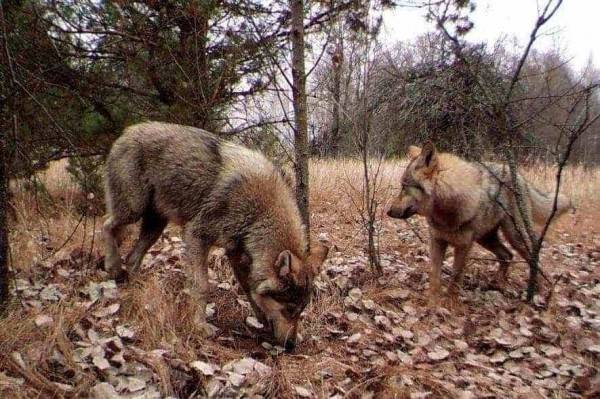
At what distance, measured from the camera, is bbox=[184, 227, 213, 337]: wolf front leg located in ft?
14.1

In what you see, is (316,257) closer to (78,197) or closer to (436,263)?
(436,263)

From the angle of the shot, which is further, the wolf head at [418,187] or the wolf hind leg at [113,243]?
the wolf head at [418,187]

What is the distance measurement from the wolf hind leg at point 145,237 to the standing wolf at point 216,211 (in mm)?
10

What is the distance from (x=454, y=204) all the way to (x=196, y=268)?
294 centimetres

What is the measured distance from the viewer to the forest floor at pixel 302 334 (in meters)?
3.15

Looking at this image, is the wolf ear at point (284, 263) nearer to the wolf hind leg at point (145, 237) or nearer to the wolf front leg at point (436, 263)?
the wolf hind leg at point (145, 237)

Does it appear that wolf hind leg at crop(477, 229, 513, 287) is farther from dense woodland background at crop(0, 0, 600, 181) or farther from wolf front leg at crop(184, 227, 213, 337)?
wolf front leg at crop(184, 227, 213, 337)

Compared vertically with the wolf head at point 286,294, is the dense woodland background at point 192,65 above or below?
above

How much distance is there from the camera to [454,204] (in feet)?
17.6

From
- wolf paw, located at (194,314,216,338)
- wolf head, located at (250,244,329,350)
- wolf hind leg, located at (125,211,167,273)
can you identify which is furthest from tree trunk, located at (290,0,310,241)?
wolf hind leg, located at (125,211,167,273)

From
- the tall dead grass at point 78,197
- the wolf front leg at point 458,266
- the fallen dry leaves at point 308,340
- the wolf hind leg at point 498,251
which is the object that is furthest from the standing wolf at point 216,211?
the wolf hind leg at point 498,251

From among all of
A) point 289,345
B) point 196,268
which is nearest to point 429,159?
point 289,345

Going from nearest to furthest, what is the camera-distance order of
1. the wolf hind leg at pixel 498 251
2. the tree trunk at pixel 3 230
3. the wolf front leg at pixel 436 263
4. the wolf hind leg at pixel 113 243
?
the tree trunk at pixel 3 230, the wolf hind leg at pixel 113 243, the wolf front leg at pixel 436 263, the wolf hind leg at pixel 498 251

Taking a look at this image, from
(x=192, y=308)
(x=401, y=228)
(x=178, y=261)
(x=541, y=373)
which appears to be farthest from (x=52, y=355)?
(x=401, y=228)
